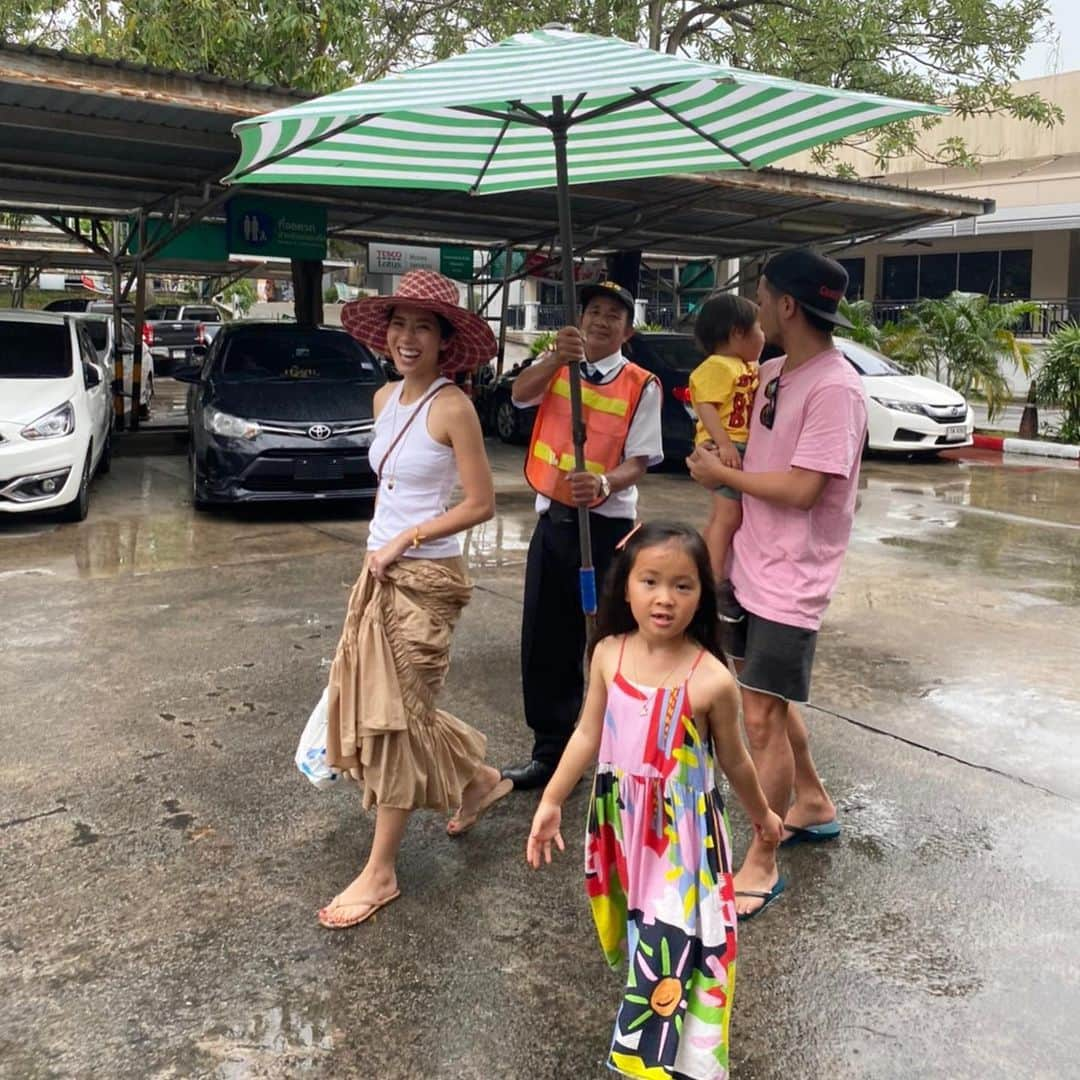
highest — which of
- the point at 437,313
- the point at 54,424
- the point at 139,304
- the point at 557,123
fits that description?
the point at 557,123

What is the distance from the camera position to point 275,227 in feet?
42.9

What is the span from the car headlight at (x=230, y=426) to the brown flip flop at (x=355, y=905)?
19.0 feet

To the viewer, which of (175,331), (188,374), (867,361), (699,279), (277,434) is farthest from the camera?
(175,331)

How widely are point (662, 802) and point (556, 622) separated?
1597 millimetres

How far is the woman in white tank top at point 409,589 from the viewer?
2.93 m

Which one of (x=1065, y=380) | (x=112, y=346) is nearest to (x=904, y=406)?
(x=1065, y=380)

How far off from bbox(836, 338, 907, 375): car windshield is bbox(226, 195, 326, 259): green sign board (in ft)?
21.0

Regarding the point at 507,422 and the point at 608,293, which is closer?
the point at 608,293

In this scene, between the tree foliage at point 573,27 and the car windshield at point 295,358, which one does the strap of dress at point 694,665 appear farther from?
the tree foliage at point 573,27

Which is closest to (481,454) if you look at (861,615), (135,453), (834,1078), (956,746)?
(834,1078)

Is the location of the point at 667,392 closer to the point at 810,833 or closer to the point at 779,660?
the point at 810,833

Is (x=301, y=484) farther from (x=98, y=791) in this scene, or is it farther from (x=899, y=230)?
(x=899, y=230)

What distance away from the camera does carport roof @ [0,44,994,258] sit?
818 centimetres

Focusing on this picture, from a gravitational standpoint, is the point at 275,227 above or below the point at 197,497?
above
